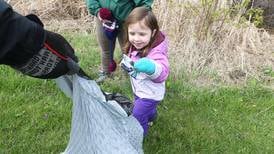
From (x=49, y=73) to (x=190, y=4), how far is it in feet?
11.2

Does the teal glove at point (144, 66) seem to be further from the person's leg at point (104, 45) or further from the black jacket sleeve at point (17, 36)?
the person's leg at point (104, 45)

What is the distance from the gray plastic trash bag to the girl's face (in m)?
0.69

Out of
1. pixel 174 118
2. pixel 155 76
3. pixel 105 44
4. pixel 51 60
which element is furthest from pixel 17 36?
pixel 105 44

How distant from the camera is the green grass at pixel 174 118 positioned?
12.1 ft

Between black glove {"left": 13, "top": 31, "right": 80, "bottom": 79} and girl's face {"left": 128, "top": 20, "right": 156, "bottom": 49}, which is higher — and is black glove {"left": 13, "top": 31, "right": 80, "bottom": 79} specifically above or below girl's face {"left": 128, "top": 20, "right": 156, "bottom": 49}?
above

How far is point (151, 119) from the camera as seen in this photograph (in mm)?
3791

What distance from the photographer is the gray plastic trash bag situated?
2.66 m

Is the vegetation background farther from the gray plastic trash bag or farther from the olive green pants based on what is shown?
the gray plastic trash bag

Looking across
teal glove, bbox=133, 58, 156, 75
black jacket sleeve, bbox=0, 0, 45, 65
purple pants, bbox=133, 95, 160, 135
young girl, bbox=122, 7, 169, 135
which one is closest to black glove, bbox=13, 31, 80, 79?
black jacket sleeve, bbox=0, 0, 45, 65

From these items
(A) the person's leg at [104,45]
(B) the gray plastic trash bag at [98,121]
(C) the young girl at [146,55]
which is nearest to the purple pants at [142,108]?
(C) the young girl at [146,55]

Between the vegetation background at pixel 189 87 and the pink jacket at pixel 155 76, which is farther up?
the pink jacket at pixel 155 76

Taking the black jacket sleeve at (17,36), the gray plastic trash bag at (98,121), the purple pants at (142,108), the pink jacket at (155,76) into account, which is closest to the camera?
the black jacket sleeve at (17,36)

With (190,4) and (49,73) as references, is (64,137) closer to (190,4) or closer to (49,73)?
(49,73)

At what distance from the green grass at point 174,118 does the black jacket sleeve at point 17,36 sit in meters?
1.65
